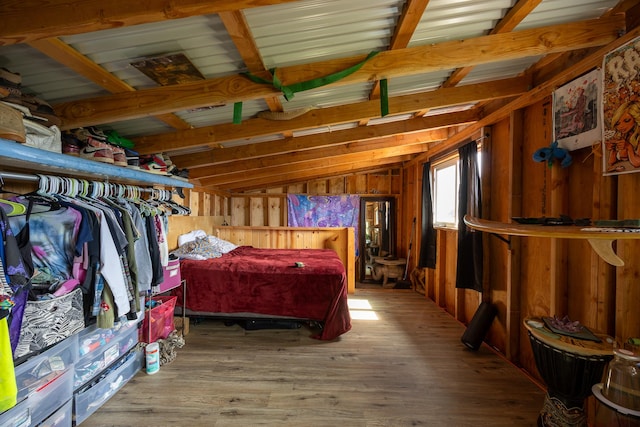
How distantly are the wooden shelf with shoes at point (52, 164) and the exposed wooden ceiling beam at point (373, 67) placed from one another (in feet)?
1.02

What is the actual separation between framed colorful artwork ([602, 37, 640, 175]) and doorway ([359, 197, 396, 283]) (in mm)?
4346

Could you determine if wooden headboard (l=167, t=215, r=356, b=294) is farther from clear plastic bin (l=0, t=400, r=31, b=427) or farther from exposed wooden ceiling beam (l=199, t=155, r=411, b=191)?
clear plastic bin (l=0, t=400, r=31, b=427)

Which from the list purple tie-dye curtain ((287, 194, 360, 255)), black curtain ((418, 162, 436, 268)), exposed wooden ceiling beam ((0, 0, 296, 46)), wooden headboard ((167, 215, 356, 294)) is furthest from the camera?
purple tie-dye curtain ((287, 194, 360, 255))

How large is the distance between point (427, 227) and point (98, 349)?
4162 mm

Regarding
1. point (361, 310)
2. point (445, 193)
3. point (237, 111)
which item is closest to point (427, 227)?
point (445, 193)

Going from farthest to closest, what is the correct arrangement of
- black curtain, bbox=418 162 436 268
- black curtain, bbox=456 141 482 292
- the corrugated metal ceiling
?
black curtain, bbox=418 162 436 268 → black curtain, bbox=456 141 482 292 → the corrugated metal ceiling

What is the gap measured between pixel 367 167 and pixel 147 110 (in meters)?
4.31

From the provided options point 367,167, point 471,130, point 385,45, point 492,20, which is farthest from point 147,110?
point 367,167

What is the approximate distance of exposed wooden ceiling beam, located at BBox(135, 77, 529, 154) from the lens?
242 centimetres

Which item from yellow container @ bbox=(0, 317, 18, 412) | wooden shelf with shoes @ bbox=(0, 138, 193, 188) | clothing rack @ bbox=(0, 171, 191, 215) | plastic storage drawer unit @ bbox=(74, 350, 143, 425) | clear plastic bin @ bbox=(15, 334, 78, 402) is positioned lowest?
plastic storage drawer unit @ bbox=(74, 350, 143, 425)

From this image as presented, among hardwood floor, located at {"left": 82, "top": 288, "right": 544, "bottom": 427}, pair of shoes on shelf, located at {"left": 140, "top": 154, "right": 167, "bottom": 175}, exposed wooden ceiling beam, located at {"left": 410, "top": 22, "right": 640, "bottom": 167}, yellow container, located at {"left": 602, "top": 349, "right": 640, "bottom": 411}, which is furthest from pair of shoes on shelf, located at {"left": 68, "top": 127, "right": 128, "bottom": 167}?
exposed wooden ceiling beam, located at {"left": 410, "top": 22, "right": 640, "bottom": 167}

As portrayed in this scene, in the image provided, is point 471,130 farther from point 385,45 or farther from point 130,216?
point 130,216

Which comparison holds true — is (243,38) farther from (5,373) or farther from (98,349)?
(98,349)

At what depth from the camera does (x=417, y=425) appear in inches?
69.4
